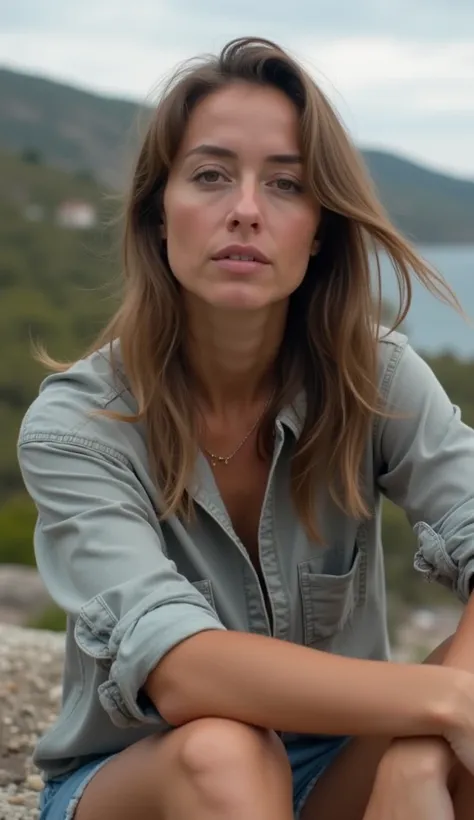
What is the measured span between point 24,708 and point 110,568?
1.89 m

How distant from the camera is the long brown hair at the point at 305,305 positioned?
2.37 meters

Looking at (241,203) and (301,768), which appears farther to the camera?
(301,768)

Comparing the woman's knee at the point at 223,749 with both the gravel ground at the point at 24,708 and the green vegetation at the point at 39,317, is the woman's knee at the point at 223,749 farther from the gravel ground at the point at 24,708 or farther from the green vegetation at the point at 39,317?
the green vegetation at the point at 39,317

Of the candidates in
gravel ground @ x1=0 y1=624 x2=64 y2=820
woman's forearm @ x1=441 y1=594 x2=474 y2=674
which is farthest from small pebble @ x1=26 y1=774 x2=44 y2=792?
woman's forearm @ x1=441 y1=594 x2=474 y2=674

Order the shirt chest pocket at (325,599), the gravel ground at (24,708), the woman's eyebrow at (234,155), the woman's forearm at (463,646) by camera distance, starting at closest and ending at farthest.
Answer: the woman's forearm at (463,646) < the woman's eyebrow at (234,155) < the shirt chest pocket at (325,599) < the gravel ground at (24,708)

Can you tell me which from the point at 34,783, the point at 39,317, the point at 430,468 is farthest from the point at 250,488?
the point at 39,317

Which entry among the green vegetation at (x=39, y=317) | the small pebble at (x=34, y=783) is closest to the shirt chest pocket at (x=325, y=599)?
the small pebble at (x=34, y=783)

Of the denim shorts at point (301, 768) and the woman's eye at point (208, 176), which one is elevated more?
the woman's eye at point (208, 176)

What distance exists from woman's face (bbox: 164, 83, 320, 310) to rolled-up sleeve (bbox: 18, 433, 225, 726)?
38cm

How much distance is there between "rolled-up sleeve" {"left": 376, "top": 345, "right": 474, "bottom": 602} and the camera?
2363mm

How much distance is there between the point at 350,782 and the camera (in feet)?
7.59

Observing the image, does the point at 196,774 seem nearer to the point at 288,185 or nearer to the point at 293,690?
the point at 293,690

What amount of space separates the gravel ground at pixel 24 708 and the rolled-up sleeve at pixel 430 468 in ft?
3.95

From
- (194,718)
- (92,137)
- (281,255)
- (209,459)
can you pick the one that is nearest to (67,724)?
(194,718)
